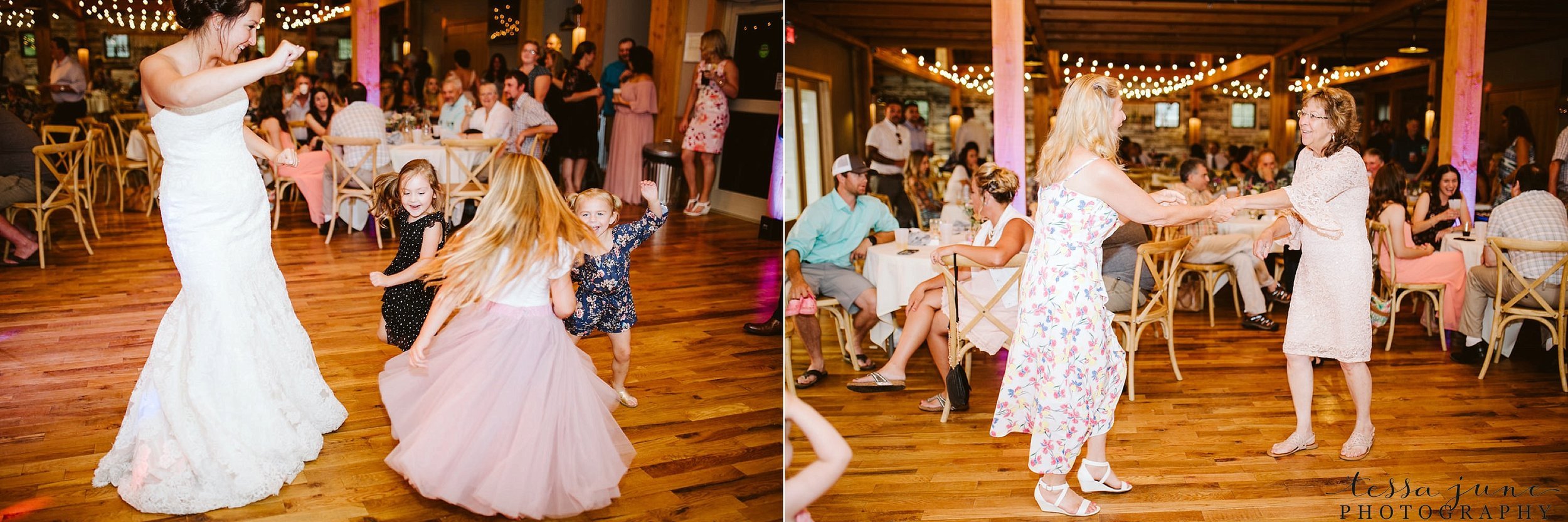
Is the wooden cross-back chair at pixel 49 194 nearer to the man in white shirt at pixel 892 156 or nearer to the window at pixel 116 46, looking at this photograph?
the man in white shirt at pixel 892 156

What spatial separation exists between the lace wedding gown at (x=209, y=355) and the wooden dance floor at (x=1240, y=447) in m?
1.50

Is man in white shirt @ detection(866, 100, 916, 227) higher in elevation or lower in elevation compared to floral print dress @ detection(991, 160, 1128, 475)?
higher

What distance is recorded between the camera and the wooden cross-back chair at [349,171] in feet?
20.7

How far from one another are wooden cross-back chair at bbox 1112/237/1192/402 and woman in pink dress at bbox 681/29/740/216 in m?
4.57

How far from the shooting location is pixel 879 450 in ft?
11.4

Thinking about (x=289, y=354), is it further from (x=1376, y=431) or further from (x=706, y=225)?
(x=706, y=225)

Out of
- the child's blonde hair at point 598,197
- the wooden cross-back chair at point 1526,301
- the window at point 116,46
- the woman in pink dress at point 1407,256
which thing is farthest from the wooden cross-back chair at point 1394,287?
the window at point 116,46

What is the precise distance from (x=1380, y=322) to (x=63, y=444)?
4.89 metres

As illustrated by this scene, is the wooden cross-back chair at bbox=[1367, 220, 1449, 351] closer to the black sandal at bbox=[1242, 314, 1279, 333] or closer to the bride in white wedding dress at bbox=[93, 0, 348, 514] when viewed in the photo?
the black sandal at bbox=[1242, 314, 1279, 333]

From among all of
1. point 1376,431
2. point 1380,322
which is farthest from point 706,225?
point 1376,431

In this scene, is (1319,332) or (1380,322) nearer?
(1319,332)

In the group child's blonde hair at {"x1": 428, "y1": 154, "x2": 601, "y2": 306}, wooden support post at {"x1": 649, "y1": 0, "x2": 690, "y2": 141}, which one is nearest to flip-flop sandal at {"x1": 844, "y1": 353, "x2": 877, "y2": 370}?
child's blonde hair at {"x1": 428, "y1": 154, "x2": 601, "y2": 306}

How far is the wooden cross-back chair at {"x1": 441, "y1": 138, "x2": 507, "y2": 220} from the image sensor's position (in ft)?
20.8

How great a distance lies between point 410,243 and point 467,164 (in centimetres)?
386
